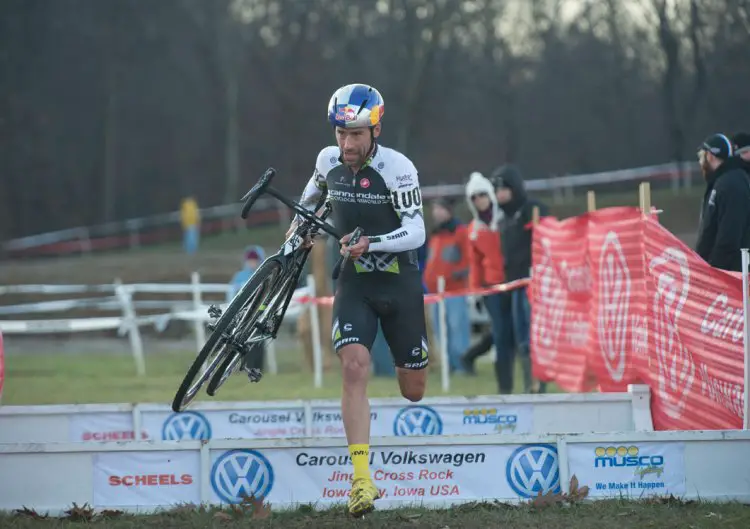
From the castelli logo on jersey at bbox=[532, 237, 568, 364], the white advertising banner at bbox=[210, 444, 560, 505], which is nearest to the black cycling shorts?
the white advertising banner at bbox=[210, 444, 560, 505]

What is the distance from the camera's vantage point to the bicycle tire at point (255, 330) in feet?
26.0

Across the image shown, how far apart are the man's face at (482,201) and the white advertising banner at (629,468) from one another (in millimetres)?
6872

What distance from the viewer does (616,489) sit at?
305 inches

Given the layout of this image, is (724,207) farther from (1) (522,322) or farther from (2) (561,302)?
(1) (522,322)

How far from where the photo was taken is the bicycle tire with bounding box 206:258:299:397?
793 cm

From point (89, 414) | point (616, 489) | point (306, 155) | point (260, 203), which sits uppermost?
point (306, 155)

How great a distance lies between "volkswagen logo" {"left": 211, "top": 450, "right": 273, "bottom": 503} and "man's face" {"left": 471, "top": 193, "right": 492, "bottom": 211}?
23.4 ft

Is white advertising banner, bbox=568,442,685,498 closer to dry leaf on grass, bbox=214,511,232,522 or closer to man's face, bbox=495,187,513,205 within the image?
dry leaf on grass, bbox=214,511,232,522

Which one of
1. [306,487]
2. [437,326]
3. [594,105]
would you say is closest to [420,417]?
[306,487]

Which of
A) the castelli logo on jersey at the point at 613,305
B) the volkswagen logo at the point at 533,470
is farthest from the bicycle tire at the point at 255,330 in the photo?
the castelli logo on jersey at the point at 613,305

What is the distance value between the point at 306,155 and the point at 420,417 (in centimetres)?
4426

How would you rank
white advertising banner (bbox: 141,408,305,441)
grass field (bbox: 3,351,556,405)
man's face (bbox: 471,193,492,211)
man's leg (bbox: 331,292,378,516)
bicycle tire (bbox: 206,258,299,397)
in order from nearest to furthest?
man's leg (bbox: 331,292,378,516)
bicycle tire (bbox: 206,258,299,397)
white advertising banner (bbox: 141,408,305,441)
man's face (bbox: 471,193,492,211)
grass field (bbox: 3,351,556,405)

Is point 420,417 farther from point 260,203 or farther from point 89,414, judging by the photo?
point 260,203

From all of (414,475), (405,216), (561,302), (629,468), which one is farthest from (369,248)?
(561,302)
